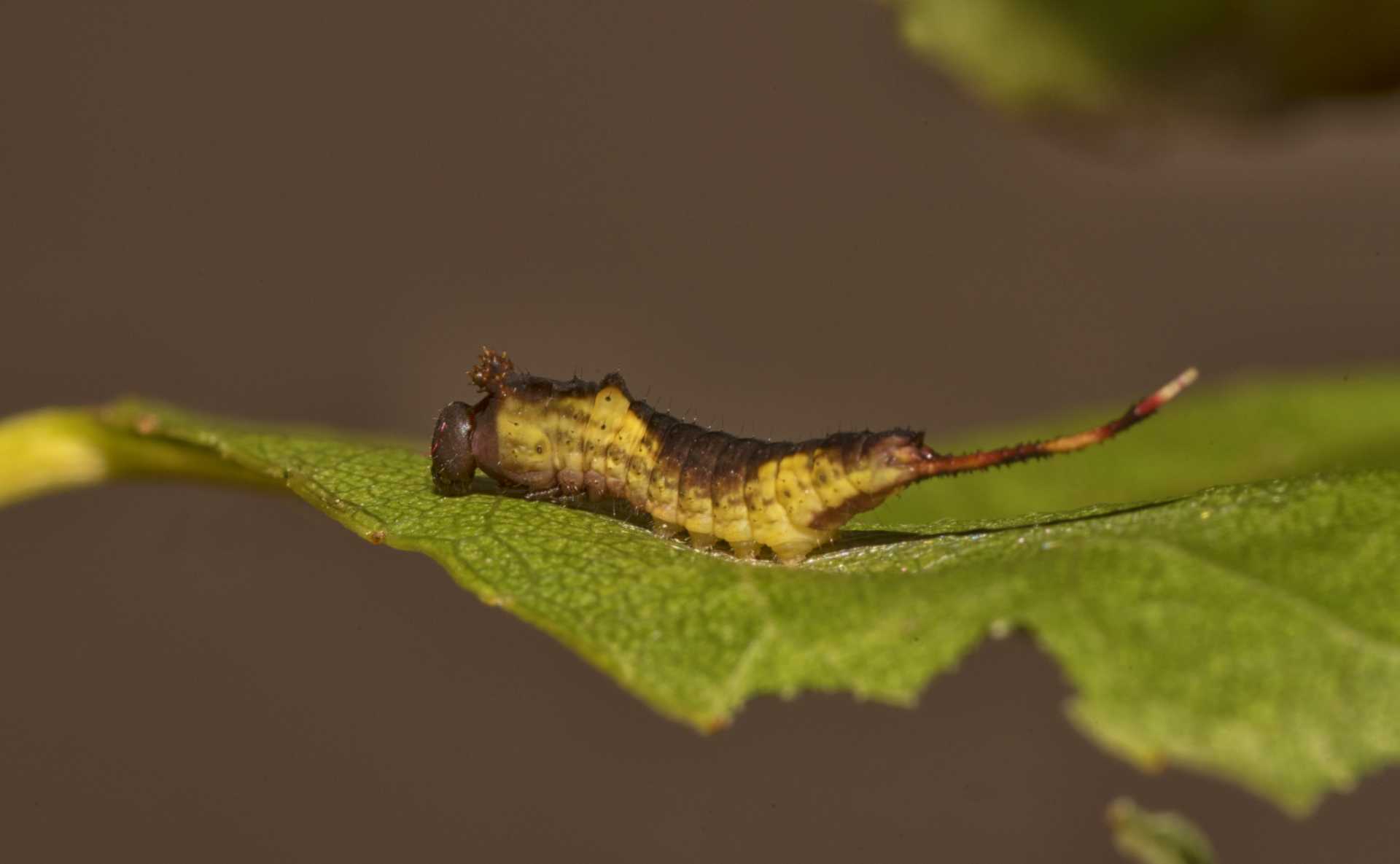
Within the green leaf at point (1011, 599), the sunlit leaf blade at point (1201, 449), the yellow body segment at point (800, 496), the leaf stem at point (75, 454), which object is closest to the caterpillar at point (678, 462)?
the yellow body segment at point (800, 496)

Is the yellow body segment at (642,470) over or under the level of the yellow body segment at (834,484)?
over

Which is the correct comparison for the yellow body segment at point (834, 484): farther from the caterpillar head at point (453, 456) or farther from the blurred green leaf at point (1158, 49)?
the blurred green leaf at point (1158, 49)

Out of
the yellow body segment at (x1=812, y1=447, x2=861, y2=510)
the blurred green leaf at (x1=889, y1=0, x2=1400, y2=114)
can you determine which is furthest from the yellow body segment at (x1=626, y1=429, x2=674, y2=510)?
the blurred green leaf at (x1=889, y1=0, x2=1400, y2=114)

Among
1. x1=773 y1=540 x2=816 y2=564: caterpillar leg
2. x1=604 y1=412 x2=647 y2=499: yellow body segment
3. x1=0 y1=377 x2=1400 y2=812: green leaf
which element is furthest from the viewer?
x1=604 y1=412 x2=647 y2=499: yellow body segment

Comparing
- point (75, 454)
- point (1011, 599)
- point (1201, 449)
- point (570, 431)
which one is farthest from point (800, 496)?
point (1201, 449)

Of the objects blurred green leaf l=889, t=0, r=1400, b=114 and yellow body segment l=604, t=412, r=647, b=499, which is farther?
yellow body segment l=604, t=412, r=647, b=499

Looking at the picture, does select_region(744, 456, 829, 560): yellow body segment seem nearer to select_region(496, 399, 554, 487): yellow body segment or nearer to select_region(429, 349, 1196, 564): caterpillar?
select_region(429, 349, 1196, 564): caterpillar
